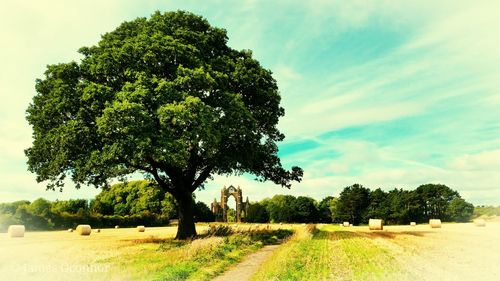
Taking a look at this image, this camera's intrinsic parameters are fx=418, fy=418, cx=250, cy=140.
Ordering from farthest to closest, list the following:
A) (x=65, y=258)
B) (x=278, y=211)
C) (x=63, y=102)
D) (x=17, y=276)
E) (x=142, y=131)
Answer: (x=278, y=211) → (x=63, y=102) → (x=142, y=131) → (x=65, y=258) → (x=17, y=276)

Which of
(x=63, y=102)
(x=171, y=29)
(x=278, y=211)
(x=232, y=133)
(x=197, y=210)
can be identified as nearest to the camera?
(x=63, y=102)

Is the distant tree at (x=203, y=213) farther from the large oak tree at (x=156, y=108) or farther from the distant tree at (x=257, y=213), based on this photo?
the large oak tree at (x=156, y=108)

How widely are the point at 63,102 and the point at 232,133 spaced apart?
12.1 m

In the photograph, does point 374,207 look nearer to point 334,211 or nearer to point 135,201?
point 334,211

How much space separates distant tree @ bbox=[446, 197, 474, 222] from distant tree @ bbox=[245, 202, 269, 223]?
55.5 m

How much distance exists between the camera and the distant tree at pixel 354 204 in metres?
136

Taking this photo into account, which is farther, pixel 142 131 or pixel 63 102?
pixel 63 102

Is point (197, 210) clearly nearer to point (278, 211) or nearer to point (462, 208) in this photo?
point (278, 211)

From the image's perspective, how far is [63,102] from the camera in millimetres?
29281

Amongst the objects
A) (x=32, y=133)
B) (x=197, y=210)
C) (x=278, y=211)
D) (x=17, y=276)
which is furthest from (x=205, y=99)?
(x=278, y=211)

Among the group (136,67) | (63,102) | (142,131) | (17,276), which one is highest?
(136,67)

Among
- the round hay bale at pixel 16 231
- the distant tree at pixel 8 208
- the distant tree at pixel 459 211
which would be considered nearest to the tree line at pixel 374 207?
the distant tree at pixel 459 211

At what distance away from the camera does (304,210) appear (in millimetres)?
140000

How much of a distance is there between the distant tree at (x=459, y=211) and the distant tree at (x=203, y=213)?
69951 mm
